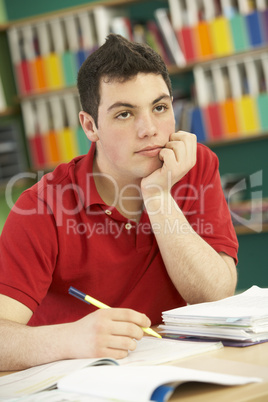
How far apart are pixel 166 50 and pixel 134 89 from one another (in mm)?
2415

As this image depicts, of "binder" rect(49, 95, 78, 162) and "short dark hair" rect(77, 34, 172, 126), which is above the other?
"short dark hair" rect(77, 34, 172, 126)

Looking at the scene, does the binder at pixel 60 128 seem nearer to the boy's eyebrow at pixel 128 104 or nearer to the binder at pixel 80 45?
the binder at pixel 80 45

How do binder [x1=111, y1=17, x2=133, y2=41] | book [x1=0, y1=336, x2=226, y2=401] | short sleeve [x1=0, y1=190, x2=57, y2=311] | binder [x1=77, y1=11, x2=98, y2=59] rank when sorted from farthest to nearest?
binder [x1=77, y1=11, x2=98, y2=59] → binder [x1=111, y1=17, x2=133, y2=41] → short sleeve [x1=0, y1=190, x2=57, y2=311] → book [x1=0, y1=336, x2=226, y2=401]

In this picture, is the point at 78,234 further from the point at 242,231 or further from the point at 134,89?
the point at 242,231

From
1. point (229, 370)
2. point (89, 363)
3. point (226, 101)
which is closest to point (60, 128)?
point (226, 101)

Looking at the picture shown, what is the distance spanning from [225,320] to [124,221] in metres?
0.56

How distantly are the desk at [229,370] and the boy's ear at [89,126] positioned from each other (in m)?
0.84

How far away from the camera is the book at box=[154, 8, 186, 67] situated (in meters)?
3.95

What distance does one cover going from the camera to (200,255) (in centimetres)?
167

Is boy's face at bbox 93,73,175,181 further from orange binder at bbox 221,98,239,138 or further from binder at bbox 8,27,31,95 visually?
binder at bbox 8,27,31,95

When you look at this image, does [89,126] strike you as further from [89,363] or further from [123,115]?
[89,363]

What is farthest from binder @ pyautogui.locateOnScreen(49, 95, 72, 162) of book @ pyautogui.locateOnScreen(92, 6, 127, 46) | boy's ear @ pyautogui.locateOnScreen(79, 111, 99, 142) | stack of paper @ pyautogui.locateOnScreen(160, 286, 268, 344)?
stack of paper @ pyautogui.locateOnScreen(160, 286, 268, 344)

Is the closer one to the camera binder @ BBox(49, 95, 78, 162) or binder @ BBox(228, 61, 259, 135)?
binder @ BBox(228, 61, 259, 135)

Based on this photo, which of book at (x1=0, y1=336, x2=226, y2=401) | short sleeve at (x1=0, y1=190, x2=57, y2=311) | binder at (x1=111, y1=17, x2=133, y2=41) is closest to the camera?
book at (x1=0, y1=336, x2=226, y2=401)
